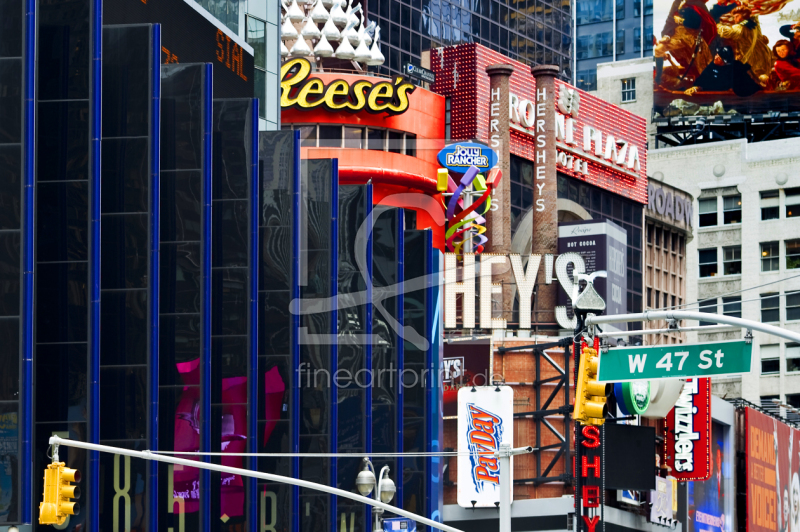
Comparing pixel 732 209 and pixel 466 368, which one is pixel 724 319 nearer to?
pixel 466 368

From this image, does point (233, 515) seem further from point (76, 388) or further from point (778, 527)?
point (778, 527)

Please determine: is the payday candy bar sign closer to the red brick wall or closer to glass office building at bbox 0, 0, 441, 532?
the red brick wall

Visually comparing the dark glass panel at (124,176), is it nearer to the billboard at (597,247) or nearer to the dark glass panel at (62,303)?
the dark glass panel at (62,303)

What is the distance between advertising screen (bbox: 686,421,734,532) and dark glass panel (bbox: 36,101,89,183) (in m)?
43.4

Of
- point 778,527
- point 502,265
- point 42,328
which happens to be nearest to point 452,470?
point 502,265

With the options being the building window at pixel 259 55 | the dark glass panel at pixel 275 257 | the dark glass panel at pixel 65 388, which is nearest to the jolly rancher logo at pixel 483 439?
the building window at pixel 259 55

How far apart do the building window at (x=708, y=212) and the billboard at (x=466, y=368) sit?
63.0 metres

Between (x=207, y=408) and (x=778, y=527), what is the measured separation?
50545mm

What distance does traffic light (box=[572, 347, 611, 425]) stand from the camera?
25.3 meters

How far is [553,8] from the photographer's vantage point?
11412cm

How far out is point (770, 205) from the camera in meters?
118

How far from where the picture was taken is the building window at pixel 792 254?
384ft

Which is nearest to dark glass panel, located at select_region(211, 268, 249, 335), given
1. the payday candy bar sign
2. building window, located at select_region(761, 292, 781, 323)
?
the payday candy bar sign

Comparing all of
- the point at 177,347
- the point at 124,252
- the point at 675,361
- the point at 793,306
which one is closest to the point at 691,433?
the point at 177,347
